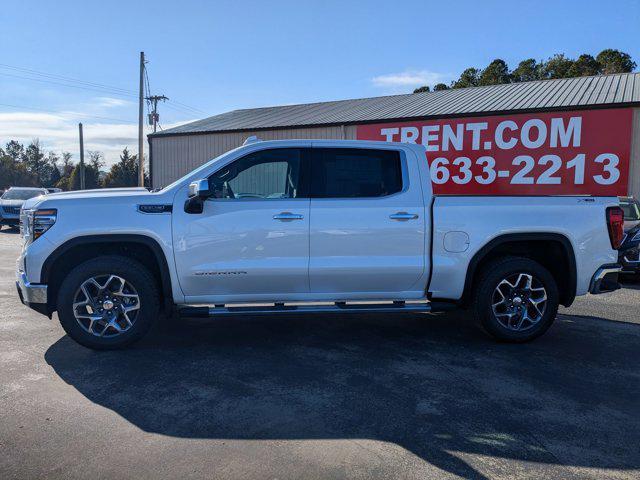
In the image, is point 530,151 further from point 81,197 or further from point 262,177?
point 81,197

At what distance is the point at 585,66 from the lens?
141 ft

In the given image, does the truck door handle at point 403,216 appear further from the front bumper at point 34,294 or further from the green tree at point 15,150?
the green tree at point 15,150

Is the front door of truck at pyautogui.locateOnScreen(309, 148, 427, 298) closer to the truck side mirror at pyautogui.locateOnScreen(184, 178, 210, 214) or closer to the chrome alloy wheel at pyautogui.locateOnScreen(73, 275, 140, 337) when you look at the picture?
the truck side mirror at pyautogui.locateOnScreen(184, 178, 210, 214)

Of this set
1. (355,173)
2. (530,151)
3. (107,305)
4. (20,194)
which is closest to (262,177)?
(355,173)

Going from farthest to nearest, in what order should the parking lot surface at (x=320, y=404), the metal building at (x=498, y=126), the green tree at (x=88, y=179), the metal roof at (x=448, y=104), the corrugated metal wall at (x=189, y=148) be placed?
the green tree at (x=88, y=179) < the corrugated metal wall at (x=189, y=148) < the metal roof at (x=448, y=104) < the metal building at (x=498, y=126) < the parking lot surface at (x=320, y=404)

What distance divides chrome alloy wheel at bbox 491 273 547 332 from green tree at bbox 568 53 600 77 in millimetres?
43203

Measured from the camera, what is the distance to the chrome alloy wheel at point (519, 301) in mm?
5422

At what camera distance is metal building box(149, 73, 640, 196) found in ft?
53.4

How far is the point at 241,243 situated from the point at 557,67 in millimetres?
48360

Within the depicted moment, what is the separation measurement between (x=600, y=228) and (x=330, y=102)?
74.6ft

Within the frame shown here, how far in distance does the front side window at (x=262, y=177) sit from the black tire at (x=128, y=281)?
1045 millimetres

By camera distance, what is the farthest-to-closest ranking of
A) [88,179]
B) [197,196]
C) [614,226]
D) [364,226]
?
[88,179]
[614,226]
[364,226]
[197,196]

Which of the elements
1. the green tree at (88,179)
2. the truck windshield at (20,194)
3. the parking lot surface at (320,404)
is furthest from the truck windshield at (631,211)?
the green tree at (88,179)

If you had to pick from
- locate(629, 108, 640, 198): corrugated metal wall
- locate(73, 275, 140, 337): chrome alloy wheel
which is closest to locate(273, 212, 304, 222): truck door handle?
locate(73, 275, 140, 337): chrome alloy wheel
